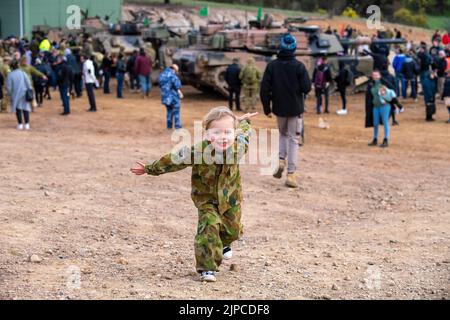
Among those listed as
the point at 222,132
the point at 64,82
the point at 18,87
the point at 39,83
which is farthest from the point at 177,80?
the point at 222,132

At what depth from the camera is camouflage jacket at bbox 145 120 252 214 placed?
638 cm

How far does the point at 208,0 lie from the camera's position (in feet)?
218

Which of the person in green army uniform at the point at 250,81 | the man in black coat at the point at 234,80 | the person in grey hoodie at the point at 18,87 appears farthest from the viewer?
the man in black coat at the point at 234,80

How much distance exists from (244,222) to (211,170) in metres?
3.08

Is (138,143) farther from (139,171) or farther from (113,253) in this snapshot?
(139,171)

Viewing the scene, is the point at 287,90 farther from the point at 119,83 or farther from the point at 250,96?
the point at 119,83

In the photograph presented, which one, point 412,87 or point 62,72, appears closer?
point 62,72

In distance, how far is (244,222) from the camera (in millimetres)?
9469

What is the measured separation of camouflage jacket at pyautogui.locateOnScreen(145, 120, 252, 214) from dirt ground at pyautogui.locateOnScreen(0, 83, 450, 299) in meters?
0.64

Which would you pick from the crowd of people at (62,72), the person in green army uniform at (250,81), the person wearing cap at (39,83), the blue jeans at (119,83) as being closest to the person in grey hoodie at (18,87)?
the crowd of people at (62,72)

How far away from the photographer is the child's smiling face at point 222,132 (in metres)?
6.27

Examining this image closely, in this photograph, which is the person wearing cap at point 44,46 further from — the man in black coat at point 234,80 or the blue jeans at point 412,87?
the blue jeans at point 412,87
